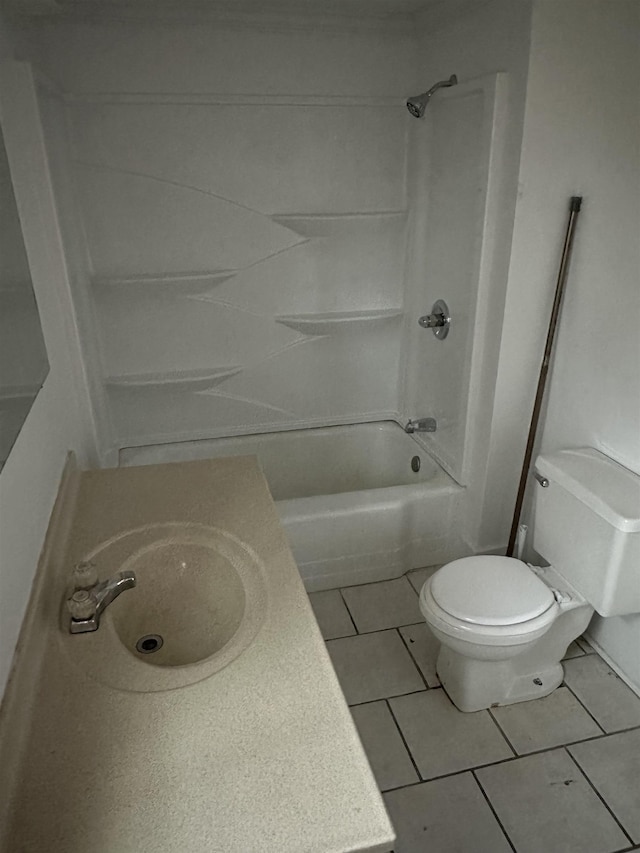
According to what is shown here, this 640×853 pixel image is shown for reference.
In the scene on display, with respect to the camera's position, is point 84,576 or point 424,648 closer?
point 84,576

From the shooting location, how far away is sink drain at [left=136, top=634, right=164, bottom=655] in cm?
139

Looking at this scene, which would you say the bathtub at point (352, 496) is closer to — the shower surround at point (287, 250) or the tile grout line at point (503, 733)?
the shower surround at point (287, 250)

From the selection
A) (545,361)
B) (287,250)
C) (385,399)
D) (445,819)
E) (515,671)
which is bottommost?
(445,819)

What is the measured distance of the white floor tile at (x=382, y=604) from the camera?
240 centimetres

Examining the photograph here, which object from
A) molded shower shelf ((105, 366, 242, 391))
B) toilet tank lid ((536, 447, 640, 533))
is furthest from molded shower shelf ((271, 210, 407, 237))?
toilet tank lid ((536, 447, 640, 533))

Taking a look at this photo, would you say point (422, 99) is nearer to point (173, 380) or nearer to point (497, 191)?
point (497, 191)

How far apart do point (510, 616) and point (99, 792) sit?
50.5 inches

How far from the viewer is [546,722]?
78.3 inches

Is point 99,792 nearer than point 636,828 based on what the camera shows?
Yes

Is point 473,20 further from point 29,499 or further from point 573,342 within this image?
point 29,499

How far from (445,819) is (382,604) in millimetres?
880

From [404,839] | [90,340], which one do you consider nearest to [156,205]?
[90,340]

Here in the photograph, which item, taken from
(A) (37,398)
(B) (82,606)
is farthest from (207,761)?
(A) (37,398)

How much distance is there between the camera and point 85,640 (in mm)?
1162
